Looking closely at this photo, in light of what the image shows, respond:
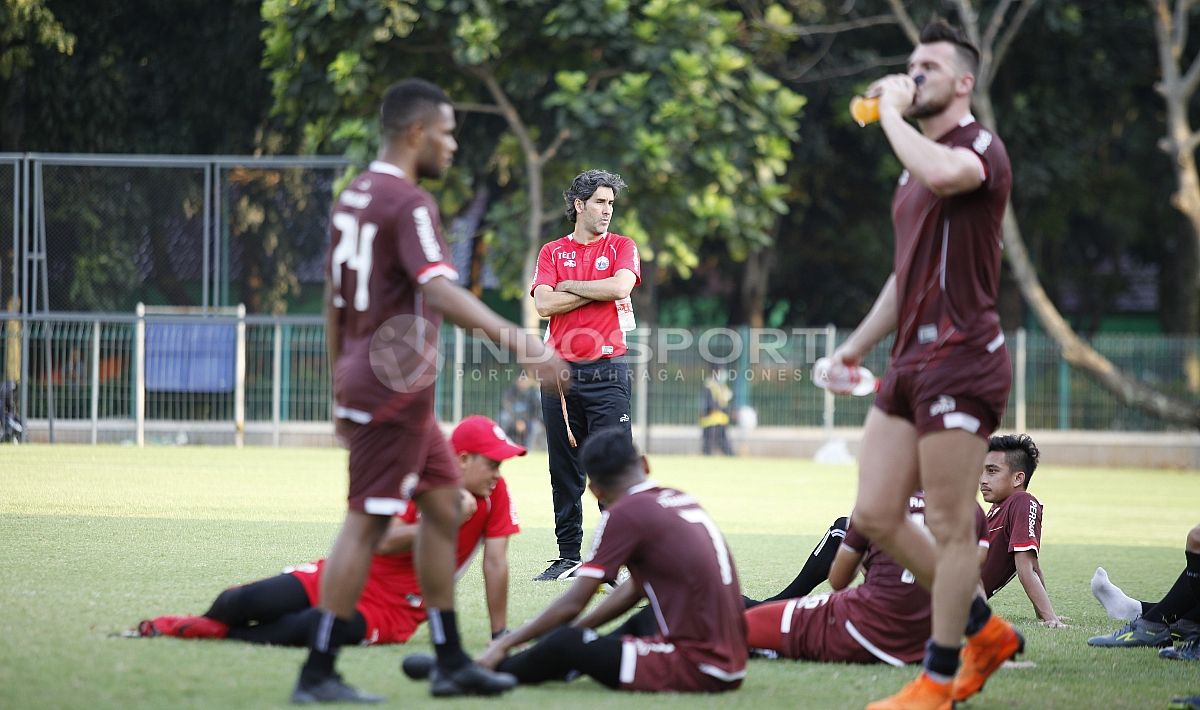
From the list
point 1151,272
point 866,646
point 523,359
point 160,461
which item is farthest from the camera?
point 1151,272

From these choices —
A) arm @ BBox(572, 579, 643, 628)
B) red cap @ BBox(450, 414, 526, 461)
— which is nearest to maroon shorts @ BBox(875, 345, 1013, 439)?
arm @ BBox(572, 579, 643, 628)

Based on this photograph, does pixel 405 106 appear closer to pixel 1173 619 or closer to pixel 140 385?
pixel 1173 619

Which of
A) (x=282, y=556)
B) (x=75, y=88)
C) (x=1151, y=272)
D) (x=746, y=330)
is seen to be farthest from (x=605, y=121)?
(x=1151, y=272)

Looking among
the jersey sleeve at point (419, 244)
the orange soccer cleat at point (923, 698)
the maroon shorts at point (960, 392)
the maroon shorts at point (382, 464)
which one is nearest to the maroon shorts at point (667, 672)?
the orange soccer cleat at point (923, 698)

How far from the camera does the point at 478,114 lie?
25.8m

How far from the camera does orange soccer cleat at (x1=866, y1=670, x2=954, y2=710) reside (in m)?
5.00

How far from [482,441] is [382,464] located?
→ 1.33 metres

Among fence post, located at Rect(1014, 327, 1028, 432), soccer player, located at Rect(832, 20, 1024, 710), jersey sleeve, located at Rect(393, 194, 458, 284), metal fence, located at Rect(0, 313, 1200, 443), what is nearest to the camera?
jersey sleeve, located at Rect(393, 194, 458, 284)

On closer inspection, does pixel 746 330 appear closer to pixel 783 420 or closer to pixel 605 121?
pixel 783 420

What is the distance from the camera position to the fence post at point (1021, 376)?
24281 millimetres

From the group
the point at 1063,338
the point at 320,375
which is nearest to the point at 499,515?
the point at 320,375

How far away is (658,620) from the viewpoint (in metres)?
5.45

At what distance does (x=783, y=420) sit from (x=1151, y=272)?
Result: 900 inches

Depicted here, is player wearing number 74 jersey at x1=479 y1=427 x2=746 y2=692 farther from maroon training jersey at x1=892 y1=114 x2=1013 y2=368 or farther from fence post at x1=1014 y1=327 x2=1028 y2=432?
fence post at x1=1014 y1=327 x2=1028 y2=432
